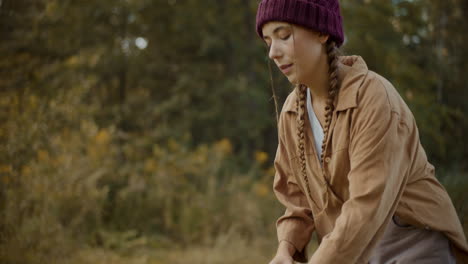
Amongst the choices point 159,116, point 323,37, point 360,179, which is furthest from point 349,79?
point 159,116

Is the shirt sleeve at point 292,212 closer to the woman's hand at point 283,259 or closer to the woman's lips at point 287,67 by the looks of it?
the woman's hand at point 283,259

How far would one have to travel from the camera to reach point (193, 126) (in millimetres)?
8742

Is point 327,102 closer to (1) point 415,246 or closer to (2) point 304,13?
(2) point 304,13

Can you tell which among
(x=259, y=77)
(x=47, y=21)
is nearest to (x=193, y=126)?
(x=259, y=77)

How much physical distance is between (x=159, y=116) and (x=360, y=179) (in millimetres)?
7049

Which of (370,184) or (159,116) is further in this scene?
(159,116)

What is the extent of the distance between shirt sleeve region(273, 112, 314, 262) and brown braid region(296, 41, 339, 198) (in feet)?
0.39

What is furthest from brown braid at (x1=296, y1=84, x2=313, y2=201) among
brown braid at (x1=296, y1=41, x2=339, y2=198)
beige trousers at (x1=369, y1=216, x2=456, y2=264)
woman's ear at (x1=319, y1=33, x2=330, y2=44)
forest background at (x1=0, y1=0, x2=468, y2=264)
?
forest background at (x1=0, y1=0, x2=468, y2=264)

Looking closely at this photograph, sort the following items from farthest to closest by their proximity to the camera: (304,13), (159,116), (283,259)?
(159,116) → (283,259) → (304,13)

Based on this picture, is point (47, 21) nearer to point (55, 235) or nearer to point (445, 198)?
point (55, 235)

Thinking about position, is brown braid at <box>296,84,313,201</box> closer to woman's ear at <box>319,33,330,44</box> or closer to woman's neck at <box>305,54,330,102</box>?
woman's neck at <box>305,54,330,102</box>

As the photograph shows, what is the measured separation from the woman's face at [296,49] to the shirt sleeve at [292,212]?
14.6 inches

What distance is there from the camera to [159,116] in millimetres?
8352

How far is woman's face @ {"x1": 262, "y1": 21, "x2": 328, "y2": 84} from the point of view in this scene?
5.56 feet
